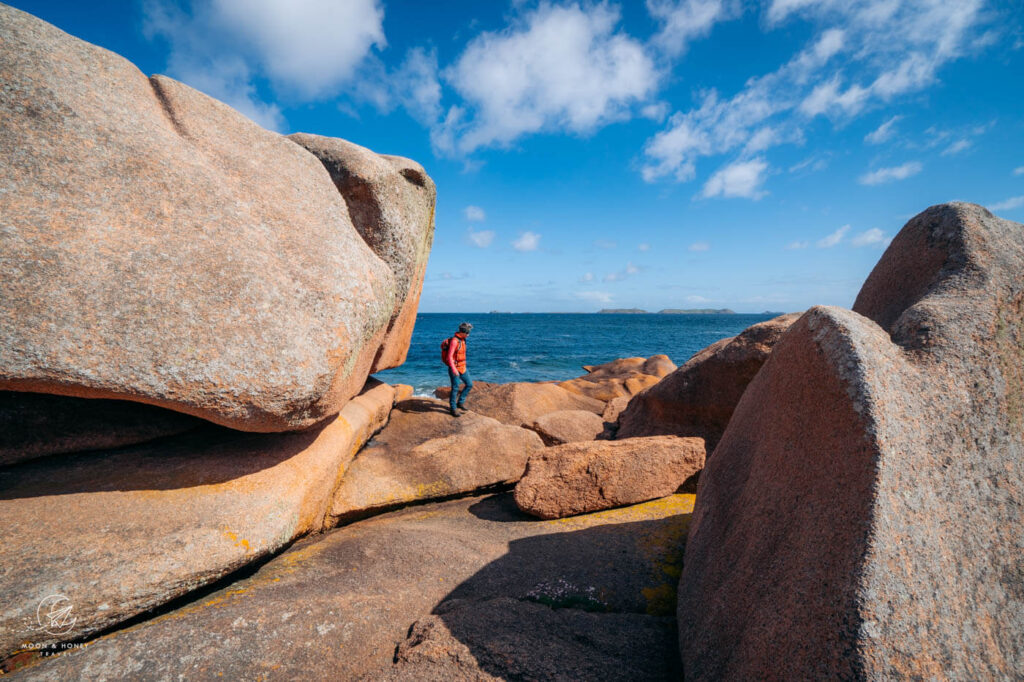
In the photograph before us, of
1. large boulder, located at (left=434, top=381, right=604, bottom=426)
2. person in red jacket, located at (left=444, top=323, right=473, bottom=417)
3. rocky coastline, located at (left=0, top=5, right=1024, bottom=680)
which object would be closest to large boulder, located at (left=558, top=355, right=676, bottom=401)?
large boulder, located at (left=434, top=381, right=604, bottom=426)

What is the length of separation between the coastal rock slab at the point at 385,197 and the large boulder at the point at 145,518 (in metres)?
2.88

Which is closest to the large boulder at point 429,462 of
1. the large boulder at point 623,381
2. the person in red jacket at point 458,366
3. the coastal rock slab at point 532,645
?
the person in red jacket at point 458,366

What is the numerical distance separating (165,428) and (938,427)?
6.71m

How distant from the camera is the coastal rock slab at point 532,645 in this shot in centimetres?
270

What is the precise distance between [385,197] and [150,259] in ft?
10.7

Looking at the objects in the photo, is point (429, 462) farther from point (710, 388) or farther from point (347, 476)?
point (710, 388)

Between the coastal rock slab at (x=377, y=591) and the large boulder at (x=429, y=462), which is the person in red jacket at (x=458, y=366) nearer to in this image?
the large boulder at (x=429, y=462)

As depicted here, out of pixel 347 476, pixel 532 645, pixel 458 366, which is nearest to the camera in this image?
pixel 532 645

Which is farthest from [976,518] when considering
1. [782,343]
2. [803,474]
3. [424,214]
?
[424,214]

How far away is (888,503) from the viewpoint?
2.07 metres

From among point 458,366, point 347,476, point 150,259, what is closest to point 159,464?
point 150,259

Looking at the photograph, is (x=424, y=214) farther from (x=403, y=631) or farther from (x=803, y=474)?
(x=803, y=474)

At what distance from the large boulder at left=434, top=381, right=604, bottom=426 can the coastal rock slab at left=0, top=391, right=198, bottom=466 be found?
7.47m

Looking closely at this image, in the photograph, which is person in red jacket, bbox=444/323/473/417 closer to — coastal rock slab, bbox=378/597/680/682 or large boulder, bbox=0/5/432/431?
large boulder, bbox=0/5/432/431
